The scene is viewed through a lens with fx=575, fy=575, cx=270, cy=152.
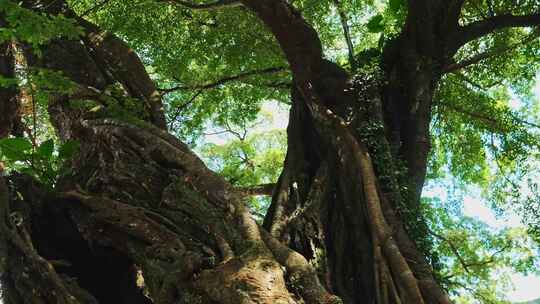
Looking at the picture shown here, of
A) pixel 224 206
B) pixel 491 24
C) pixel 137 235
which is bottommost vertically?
pixel 137 235

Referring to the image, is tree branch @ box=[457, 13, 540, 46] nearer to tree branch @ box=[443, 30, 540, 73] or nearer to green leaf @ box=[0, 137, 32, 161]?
tree branch @ box=[443, 30, 540, 73]

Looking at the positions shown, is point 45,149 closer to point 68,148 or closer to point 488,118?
point 68,148

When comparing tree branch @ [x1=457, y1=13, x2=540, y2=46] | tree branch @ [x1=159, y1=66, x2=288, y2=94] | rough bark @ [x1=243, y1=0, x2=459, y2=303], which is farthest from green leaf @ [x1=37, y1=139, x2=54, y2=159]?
tree branch @ [x1=457, y1=13, x2=540, y2=46]

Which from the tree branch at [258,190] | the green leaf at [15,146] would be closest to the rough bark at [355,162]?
the green leaf at [15,146]

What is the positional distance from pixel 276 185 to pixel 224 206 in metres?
1.09

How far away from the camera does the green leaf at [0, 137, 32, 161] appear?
423cm

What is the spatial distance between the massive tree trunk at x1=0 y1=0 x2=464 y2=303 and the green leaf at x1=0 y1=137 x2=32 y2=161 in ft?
0.73

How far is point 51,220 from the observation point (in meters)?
4.25

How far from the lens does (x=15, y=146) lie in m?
4.25

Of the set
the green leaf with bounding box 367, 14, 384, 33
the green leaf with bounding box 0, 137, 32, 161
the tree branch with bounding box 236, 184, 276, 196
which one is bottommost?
the green leaf with bounding box 0, 137, 32, 161

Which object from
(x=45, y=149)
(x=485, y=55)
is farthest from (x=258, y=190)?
(x=45, y=149)

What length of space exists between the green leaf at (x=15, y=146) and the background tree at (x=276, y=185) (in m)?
0.01

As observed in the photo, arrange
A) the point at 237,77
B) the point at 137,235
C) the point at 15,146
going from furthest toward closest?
1. the point at 237,77
2. the point at 15,146
3. the point at 137,235

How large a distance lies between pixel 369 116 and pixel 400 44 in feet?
3.12
